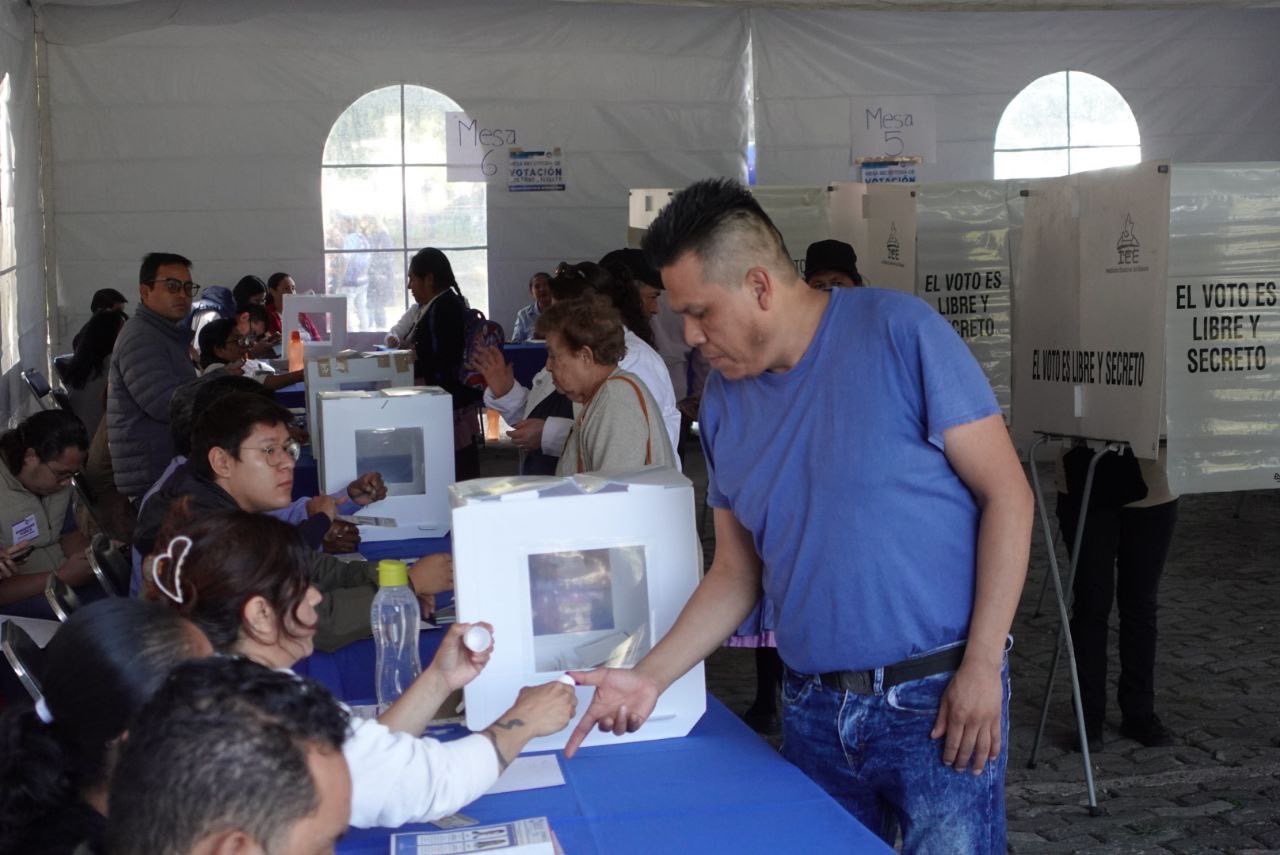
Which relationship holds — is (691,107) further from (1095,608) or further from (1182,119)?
(1095,608)

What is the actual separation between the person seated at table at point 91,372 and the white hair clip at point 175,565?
185 inches

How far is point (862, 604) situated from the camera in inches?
74.9

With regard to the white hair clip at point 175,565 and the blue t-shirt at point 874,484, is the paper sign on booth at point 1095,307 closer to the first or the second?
the blue t-shirt at point 874,484

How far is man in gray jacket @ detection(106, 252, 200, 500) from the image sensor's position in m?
5.05

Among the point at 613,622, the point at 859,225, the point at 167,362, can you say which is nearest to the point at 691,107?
the point at 859,225

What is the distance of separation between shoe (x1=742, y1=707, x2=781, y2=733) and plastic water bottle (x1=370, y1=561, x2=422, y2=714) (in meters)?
1.83

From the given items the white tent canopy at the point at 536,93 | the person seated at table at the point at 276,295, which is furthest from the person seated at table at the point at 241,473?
the white tent canopy at the point at 536,93

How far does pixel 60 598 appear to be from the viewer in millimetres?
3051

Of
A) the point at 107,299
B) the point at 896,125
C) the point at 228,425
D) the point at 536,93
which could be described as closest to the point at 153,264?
the point at 228,425

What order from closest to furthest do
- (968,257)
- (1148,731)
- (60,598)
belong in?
(60,598) < (1148,731) < (968,257)

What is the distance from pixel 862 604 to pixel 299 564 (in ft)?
2.77

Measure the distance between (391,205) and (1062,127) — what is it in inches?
218

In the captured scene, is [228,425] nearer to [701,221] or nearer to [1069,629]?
[701,221]

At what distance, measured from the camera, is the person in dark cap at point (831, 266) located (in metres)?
4.94
